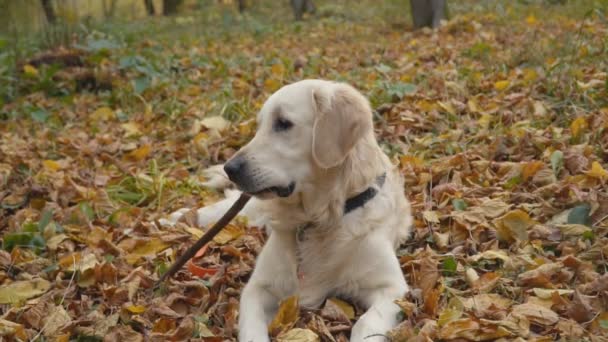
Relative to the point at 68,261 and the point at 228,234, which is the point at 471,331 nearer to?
the point at 228,234

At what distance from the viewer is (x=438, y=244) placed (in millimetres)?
3275

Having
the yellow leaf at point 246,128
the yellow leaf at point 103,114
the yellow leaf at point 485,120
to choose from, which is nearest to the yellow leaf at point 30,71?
the yellow leaf at point 103,114

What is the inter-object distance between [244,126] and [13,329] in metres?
2.84

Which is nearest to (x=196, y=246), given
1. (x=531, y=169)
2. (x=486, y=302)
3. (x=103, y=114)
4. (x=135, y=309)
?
(x=135, y=309)

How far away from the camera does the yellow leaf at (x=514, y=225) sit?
315 cm

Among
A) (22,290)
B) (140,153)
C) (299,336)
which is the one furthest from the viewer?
(140,153)

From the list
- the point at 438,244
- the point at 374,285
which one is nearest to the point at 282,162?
the point at 374,285

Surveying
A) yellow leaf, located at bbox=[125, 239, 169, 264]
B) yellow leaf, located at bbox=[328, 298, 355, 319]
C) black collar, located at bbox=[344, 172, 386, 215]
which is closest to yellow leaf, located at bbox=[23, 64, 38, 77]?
yellow leaf, located at bbox=[125, 239, 169, 264]

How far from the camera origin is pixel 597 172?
339 cm

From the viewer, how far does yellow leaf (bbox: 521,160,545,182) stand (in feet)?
12.0

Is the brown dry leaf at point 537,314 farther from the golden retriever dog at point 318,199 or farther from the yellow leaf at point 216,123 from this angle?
the yellow leaf at point 216,123

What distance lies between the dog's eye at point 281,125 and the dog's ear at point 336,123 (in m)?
0.12

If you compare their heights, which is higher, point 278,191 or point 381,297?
point 278,191

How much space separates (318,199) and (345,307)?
0.48 m
